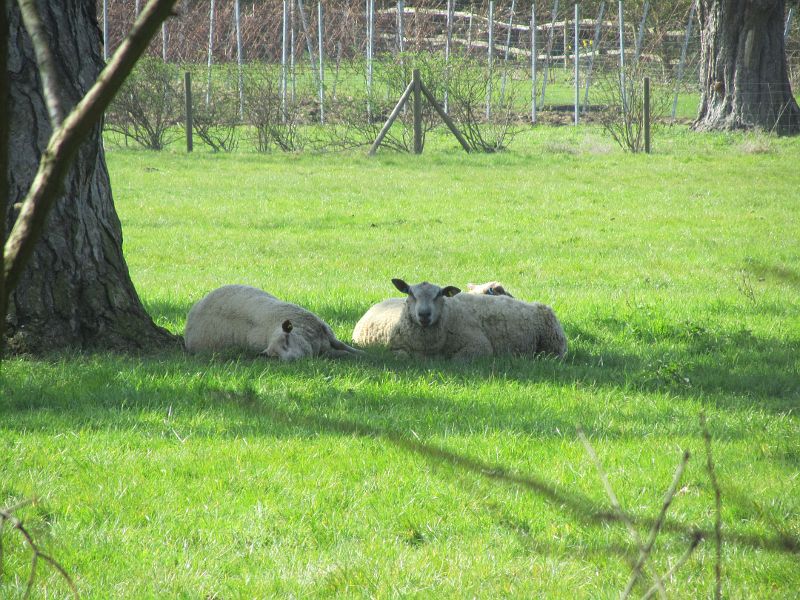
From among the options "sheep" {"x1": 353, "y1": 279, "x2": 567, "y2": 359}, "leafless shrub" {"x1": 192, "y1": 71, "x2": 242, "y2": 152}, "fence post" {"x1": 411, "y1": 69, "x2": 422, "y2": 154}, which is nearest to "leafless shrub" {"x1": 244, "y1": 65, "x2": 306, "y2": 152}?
"leafless shrub" {"x1": 192, "y1": 71, "x2": 242, "y2": 152}

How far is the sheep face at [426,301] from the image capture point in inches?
278

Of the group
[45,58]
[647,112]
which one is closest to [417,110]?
[647,112]

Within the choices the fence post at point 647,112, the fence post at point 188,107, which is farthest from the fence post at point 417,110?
the fence post at point 188,107

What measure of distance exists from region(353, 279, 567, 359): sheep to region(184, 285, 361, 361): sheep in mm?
506

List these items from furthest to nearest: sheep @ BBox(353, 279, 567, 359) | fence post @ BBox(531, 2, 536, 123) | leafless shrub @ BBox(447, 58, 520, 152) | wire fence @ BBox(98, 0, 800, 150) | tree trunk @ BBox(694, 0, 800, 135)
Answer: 1. fence post @ BBox(531, 2, 536, 123)
2. tree trunk @ BBox(694, 0, 800, 135)
3. wire fence @ BBox(98, 0, 800, 150)
4. leafless shrub @ BBox(447, 58, 520, 152)
5. sheep @ BBox(353, 279, 567, 359)

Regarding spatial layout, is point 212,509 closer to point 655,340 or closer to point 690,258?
point 655,340

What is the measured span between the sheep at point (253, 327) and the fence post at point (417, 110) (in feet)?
54.5

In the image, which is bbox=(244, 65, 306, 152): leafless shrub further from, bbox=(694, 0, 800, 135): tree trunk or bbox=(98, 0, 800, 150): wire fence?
bbox=(694, 0, 800, 135): tree trunk

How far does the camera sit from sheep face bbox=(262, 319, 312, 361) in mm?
6656

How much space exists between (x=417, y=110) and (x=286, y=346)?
680 inches

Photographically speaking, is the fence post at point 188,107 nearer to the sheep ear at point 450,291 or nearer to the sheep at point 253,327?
the sheep at point 253,327

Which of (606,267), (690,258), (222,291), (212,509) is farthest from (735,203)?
(212,509)

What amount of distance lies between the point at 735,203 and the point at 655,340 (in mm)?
8289

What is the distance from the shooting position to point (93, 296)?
21.0ft
